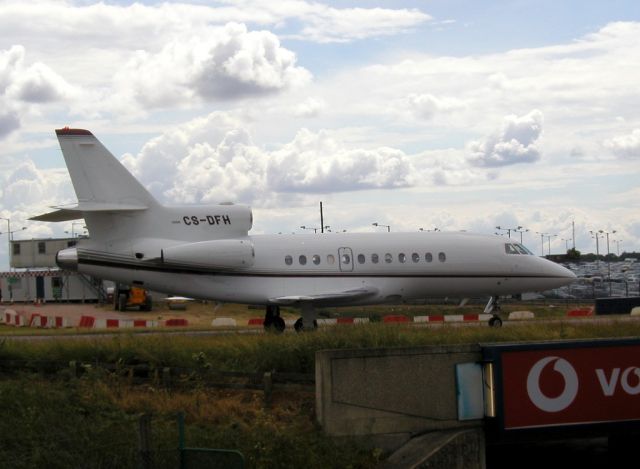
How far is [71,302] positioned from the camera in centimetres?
7488

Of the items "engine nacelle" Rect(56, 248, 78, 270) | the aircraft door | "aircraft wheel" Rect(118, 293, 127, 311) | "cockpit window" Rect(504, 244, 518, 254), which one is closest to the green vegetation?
"engine nacelle" Rect(56, 248, 78, 270)

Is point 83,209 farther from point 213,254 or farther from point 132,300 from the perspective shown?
point 132,300

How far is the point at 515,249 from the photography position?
33.8 meters

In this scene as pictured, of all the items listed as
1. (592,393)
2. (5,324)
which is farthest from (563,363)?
(5,324)

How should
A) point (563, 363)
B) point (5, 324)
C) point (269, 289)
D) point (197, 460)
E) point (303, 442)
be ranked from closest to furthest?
point (197, 460) < point (303, 442) < point (563, 363) < point (269, 289) < point (5, 324)

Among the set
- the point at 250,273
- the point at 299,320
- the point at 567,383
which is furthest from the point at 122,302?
the point at 567,383

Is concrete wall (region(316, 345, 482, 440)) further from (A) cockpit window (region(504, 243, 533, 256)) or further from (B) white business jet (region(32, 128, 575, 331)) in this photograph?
(A) cockpit window (region(504, 243, 533, 256))

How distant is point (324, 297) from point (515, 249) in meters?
7.68

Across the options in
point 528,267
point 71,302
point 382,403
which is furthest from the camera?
point 71,302

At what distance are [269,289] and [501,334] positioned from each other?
35.7 feet

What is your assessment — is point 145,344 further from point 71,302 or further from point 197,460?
point 71,302

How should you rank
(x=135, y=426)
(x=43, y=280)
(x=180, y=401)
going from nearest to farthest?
(x=135, y=426) → (x=180, y=401) → (x=43, y=280)

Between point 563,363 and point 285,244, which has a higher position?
point 285,244

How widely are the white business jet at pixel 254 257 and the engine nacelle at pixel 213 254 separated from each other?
3 centimetres
